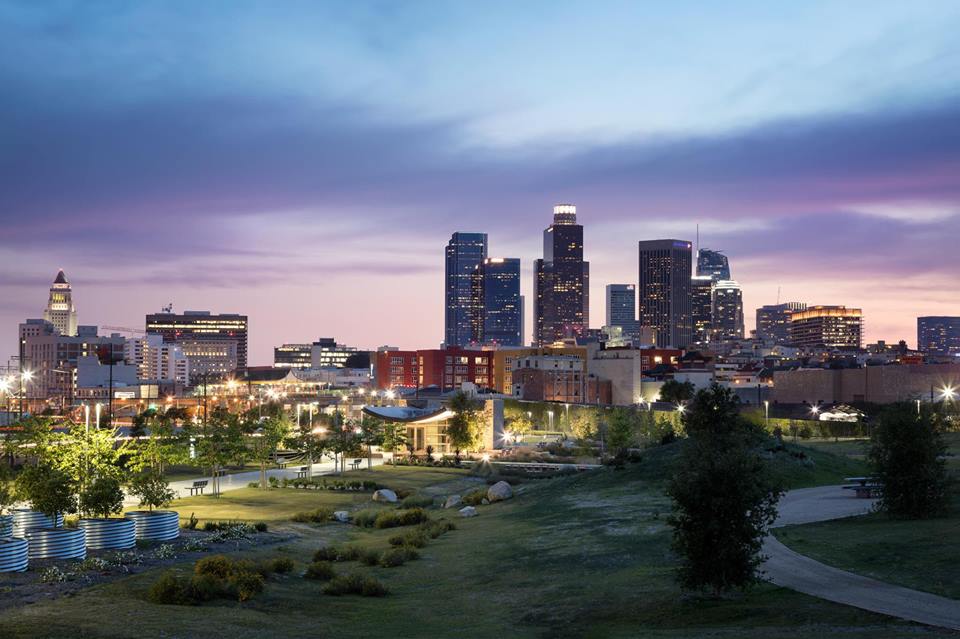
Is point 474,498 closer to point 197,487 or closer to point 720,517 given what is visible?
point 197,487

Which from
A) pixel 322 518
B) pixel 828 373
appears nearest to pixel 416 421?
pixel 322 518

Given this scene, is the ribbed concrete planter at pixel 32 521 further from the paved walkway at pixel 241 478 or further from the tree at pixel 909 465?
the tree at pixel 909 465

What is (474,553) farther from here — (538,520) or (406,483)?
(406,483)

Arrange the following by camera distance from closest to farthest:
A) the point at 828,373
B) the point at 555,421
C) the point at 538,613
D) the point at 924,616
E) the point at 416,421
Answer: the point at 924,616 < the point at 538,613 < the point at 416,421 < the point at 555,421 < the point at 828,373

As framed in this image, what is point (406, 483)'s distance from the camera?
75250 mm

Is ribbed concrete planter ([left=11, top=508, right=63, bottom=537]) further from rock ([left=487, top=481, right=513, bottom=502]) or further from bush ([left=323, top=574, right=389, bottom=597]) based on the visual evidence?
rock ([left=487, top=481, right=513, bottom=502])

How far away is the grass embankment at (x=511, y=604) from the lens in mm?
24406

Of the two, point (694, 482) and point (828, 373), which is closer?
point (694, 482)

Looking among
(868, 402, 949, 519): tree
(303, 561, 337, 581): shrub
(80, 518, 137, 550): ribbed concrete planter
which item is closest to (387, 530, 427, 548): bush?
(303, 561, 337, 581): shrub

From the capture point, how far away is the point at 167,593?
94.8 feet

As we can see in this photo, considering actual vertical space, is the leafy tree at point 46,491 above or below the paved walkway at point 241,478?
above

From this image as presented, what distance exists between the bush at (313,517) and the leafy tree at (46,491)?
1787cm

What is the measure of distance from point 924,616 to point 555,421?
427 ft

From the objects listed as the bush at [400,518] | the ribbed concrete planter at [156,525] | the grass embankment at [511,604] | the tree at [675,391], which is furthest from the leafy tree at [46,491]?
the tree at [675,391]
